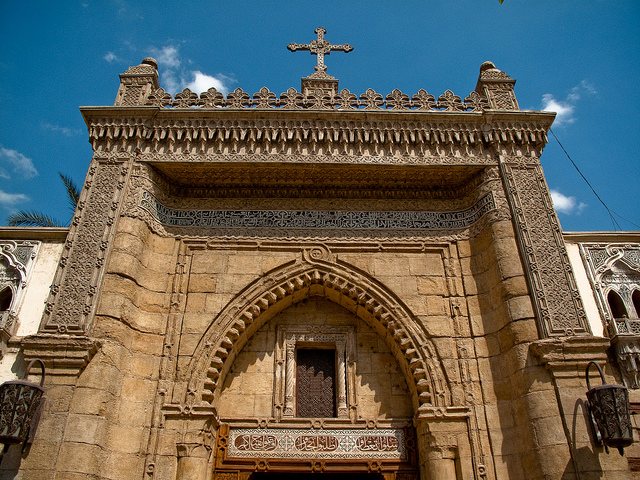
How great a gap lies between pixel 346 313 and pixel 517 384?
2002 mm

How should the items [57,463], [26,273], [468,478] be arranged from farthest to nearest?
1. [26,273]
2. [468,478]
3. [57,463]

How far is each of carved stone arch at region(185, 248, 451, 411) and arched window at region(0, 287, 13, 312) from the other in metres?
2.07

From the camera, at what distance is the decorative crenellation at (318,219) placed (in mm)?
6293

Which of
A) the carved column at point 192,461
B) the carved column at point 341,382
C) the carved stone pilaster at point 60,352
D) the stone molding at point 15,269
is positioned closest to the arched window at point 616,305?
the carved column at point 341,382

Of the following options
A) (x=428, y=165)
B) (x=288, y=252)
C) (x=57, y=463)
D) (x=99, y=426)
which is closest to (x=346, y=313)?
(x=288, y=252)

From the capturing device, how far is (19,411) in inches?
170

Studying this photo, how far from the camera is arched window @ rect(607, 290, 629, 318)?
5.52 metres

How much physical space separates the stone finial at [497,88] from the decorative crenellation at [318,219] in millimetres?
1342

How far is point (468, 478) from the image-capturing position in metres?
4.83

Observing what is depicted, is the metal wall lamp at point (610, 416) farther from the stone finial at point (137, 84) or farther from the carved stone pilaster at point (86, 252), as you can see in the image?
the stone finial at point (137, 84)

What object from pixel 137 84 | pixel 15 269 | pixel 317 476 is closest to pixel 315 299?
pixel 317 476

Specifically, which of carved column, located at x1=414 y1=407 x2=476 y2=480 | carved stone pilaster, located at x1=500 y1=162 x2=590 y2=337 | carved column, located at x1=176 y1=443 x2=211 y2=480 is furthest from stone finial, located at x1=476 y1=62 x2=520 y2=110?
carved column, located at x1=176 y1=443 x2=211 y2=480

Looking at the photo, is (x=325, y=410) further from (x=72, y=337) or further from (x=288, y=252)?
(x=72, y=337)

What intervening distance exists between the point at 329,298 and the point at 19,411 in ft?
10.7
